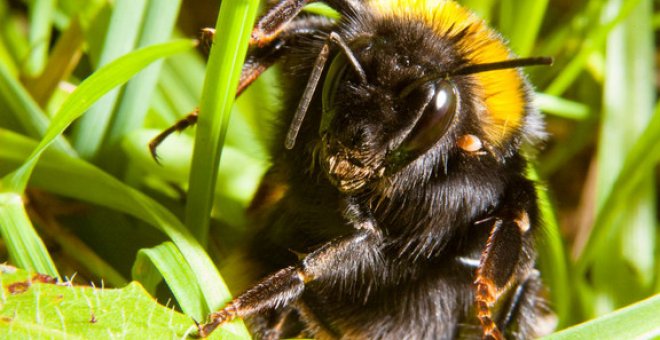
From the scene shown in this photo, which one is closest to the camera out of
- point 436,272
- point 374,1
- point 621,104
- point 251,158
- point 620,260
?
point 374,1

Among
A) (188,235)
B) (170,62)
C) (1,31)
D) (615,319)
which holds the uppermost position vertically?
(1,31)

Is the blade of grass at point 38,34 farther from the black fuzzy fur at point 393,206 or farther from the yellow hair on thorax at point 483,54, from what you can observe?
the yellow hair on thorax at point 483,54

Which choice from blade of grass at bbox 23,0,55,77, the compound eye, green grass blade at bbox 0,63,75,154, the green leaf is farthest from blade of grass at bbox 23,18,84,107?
the compound eye

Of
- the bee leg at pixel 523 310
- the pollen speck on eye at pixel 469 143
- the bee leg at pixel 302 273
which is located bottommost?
the bee leg at pixel 523 310

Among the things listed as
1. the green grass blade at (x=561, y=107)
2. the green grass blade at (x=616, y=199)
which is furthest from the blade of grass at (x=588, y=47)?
the green grass blade at (x=616, y=199)

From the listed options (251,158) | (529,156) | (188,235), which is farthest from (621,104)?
(188,235)

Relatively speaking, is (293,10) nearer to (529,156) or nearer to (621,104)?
(529,156)

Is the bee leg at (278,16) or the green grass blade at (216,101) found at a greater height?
the bee leg at (278,16)

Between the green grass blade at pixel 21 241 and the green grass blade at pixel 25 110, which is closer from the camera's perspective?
the green grass blade at pixel 21 241
